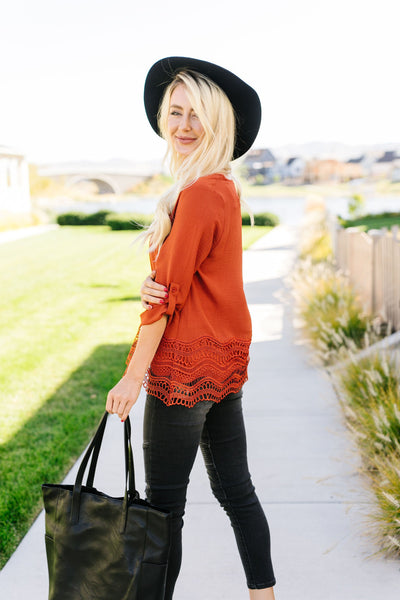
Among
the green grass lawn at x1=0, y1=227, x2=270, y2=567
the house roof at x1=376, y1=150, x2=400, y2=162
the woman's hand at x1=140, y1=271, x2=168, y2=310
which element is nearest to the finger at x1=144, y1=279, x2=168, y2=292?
the woman's hand at x1=140, y1=271, x2=168, y2=310

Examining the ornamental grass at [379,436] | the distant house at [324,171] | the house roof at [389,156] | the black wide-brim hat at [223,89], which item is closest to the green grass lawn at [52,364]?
the black wide-brim hat at [223,89]

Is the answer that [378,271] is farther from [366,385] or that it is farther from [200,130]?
[200,130]

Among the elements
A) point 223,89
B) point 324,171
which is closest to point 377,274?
point 223,89

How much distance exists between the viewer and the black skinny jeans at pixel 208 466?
1798mm

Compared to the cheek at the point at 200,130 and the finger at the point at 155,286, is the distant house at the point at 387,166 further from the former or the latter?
the finger at the point at 155,286

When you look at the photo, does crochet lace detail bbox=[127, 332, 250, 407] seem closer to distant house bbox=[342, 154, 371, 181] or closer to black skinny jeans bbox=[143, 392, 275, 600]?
black skinny jeans bbox=[143, 392, 275, 600]

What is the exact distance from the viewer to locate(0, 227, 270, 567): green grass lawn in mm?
3602

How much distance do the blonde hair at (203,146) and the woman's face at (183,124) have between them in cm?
2

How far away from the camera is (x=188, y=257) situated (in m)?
1.67

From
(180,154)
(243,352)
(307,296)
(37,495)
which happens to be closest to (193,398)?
(243,352)

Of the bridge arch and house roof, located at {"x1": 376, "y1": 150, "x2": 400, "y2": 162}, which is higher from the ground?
house roof, located at {"x1": 376, "y1": 150, "x2": 400, "y2": 162}

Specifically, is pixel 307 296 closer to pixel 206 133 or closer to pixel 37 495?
pixel 37 495

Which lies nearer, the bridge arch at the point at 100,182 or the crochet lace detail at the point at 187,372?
the crochet lace detail at the point at 187,372

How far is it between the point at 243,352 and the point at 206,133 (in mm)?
682
